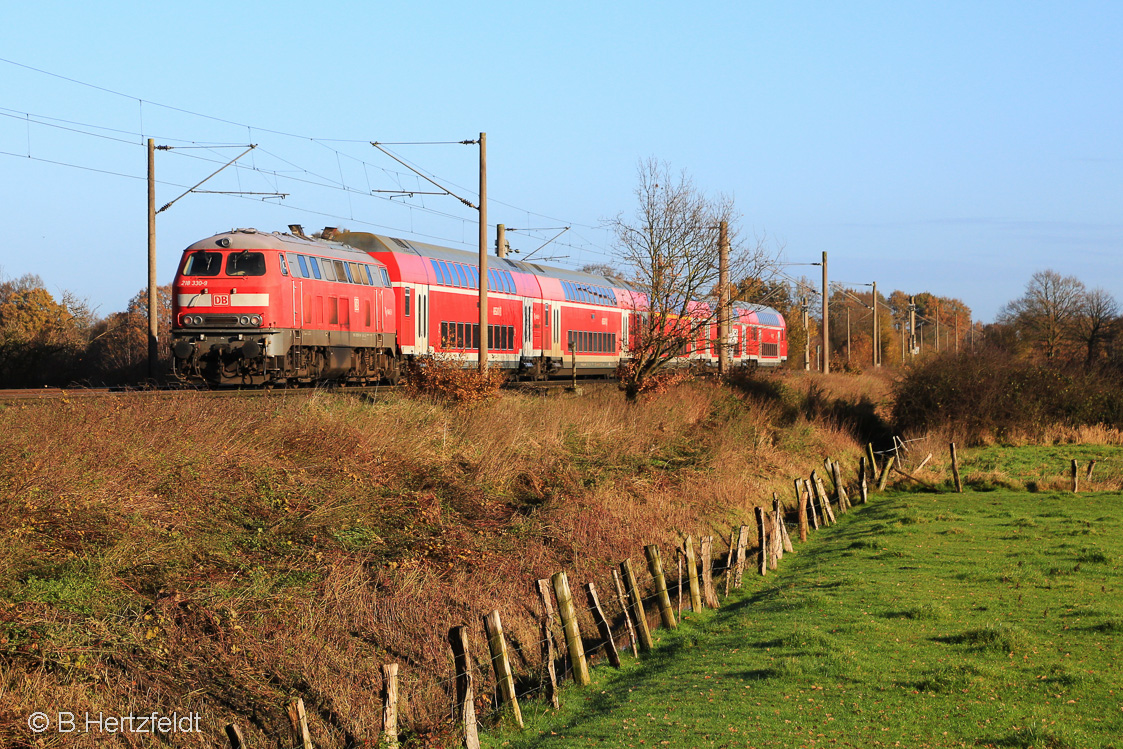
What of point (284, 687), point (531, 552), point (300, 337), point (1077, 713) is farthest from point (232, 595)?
point (300, 337)

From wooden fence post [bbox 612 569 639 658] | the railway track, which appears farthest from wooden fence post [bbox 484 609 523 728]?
the railway track

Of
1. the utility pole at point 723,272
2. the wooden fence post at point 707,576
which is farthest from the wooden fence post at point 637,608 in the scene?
the utility pole at point 723,272

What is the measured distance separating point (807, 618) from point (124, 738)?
979cm

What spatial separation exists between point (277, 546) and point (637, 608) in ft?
17.9

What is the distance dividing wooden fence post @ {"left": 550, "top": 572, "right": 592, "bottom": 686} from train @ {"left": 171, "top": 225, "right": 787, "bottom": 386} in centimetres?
1326

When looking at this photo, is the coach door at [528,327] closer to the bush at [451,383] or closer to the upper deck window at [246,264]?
the bush at [451,383]

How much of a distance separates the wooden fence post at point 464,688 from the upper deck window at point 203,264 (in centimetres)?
1637

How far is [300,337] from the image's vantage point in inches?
994

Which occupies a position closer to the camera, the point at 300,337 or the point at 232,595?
the point at 232,595

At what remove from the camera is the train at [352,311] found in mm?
24047

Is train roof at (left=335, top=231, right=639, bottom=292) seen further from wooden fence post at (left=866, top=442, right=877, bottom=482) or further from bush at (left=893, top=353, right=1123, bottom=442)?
bush at (left=893, top=353, right=1123, bottom=442)

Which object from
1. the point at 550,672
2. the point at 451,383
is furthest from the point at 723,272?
the point at 550,672

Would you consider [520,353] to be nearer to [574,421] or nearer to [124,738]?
[574,421]

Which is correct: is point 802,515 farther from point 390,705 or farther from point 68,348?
point 68,348
